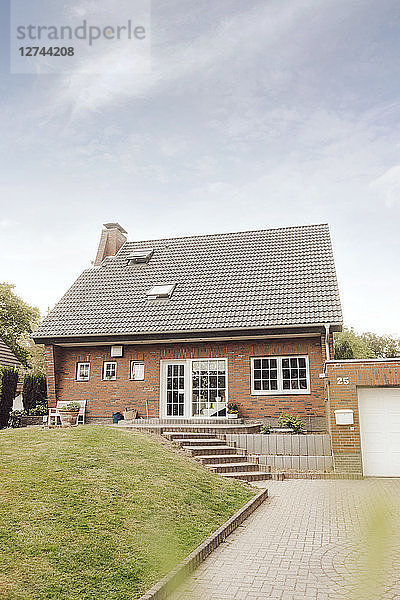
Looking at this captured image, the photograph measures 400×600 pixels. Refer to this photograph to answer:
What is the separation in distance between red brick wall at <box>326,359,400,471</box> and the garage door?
319mm

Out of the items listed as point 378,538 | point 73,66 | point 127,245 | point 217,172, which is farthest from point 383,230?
point 378,538

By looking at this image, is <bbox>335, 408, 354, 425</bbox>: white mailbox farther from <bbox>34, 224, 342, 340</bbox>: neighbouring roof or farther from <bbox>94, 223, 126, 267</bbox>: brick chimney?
<bbox>94, 223, 126, 267</bbox>: brick chimney

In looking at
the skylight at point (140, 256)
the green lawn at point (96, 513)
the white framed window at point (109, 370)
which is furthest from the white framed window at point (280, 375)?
the skylight at point (140, 256)

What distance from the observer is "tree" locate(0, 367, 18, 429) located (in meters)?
20.8

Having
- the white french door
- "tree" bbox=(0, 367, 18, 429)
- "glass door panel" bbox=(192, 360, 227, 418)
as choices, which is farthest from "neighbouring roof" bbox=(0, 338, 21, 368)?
"glass door panel" bbox=(192, 360, 227, 418)

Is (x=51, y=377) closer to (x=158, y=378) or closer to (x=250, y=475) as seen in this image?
(x=158, y=378)

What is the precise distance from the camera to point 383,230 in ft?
72.9

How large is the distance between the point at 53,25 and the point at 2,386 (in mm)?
15369

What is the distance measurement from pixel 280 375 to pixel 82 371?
24.1 ft

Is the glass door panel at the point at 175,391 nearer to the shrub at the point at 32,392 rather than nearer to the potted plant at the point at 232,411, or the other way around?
the potted plant at the point at 232,411

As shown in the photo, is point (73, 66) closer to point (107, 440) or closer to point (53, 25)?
point (53, 25)

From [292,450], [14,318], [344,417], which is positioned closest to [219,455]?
[292,450]

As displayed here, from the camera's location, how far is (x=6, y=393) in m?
21.1

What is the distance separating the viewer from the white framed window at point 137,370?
760 inches
